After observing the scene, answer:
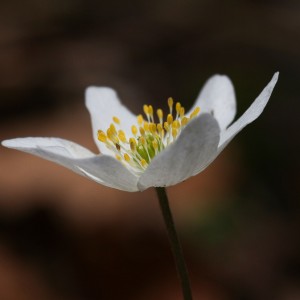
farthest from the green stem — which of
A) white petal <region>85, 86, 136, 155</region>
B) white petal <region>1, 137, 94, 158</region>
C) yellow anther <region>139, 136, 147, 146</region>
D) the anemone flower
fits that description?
white petal <region>85, 86, 136, 155</region>

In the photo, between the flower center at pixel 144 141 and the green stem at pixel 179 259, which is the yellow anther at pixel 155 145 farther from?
the green stem at pixel 179 259

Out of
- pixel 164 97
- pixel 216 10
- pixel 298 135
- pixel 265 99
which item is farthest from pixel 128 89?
pixel 265 99

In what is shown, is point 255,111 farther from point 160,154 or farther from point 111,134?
point 111,134

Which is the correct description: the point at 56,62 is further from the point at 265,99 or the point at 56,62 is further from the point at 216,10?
the point at 265,99

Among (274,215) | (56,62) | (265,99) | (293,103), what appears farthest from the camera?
(56,62)

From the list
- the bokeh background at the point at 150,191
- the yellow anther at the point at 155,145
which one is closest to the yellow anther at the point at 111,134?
the yellow anther at the point at 155,145

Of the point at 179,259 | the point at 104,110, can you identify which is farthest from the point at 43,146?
the point at 104,110
